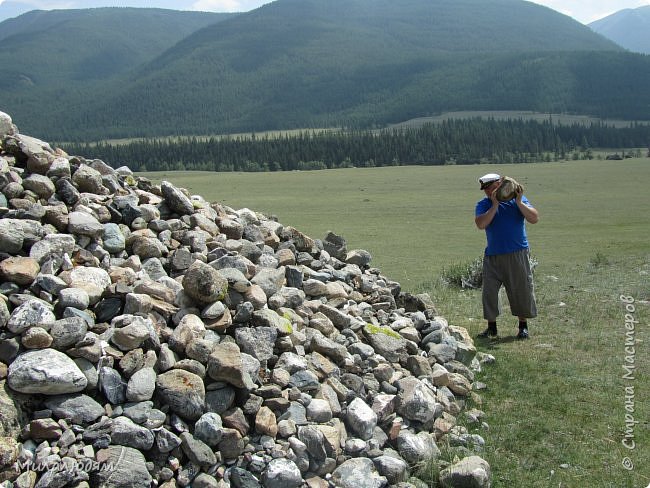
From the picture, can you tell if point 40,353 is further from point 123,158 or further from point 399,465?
point 123,158

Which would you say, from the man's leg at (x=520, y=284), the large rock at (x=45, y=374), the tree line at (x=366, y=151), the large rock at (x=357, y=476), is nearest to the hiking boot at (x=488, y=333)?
the man's leg at (x=520, y=284)

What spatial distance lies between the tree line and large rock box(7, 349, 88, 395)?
100077 mm

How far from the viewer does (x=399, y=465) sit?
588 centimetres

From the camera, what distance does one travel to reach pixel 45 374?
17.2 ft

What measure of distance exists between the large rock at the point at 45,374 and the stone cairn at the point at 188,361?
0.04ft

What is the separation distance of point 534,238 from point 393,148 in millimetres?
85072

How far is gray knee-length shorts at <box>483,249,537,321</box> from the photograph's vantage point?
973 cm

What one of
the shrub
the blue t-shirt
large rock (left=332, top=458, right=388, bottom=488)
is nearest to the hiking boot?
the blue t-shirt

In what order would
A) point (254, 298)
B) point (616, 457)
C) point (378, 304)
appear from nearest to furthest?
point (616, 457) → point (254, 298) → point (378, 304)

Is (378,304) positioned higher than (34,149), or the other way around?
(34,149)

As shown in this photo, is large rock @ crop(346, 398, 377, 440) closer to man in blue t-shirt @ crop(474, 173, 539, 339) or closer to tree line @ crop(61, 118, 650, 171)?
man in blue t-shirt @ crop(474, 173, 539, 339)

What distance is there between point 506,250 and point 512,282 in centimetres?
51

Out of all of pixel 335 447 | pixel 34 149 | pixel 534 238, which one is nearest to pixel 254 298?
pixel 335 447

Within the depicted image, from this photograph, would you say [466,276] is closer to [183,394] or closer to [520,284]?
[520,284]
